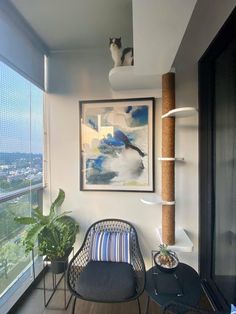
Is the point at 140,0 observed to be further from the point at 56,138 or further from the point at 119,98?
the point at 56,138

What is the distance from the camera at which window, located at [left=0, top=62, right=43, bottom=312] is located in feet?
6.06

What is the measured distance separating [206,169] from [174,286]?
107cm

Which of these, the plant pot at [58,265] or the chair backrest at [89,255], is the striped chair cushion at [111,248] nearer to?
the chair backrest at [89,255]

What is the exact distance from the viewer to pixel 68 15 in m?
1.90

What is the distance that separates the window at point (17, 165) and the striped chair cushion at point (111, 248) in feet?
2.46

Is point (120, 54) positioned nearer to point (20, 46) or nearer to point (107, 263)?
point (20, 46)

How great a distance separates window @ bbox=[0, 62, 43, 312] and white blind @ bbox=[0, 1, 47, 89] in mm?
82

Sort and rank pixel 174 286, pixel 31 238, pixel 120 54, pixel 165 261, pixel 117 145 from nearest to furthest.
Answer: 1. pixel 174 286
2. pixel 165 261
3. pixel 31 238
4. pixel 120 54
5. pixel 117 145

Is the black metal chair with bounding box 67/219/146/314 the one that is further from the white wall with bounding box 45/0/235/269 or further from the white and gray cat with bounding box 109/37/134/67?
the white and gray cat with bounding box 109/37/134/67

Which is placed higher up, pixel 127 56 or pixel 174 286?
pixel 127 56

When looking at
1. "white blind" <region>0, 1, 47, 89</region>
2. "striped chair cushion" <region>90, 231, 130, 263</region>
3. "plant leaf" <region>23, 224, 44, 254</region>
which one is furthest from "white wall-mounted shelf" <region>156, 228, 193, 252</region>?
"white blind" <region>0, 1, 47, 89</region>

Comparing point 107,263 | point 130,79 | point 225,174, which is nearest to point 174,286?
point 107,263

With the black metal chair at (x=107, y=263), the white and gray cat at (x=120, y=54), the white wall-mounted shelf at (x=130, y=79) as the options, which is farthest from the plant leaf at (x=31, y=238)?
the white and gray cat at (x=120, y=54)

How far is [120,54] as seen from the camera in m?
2.03
